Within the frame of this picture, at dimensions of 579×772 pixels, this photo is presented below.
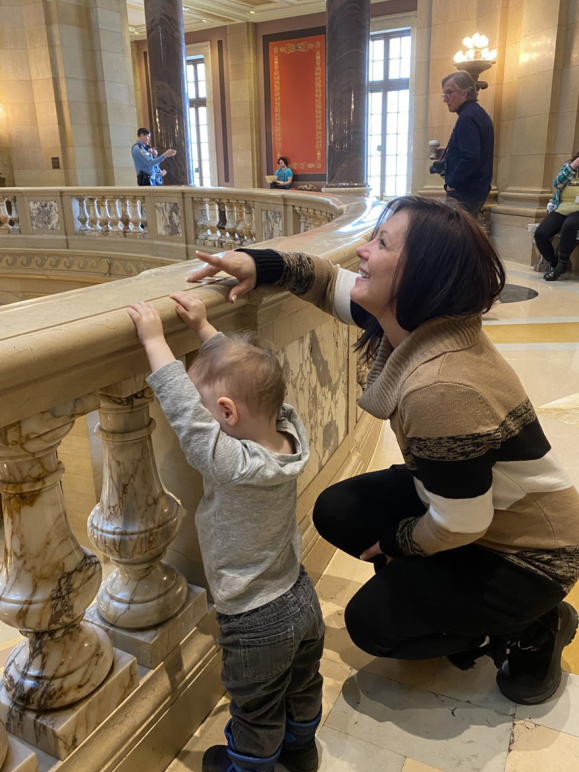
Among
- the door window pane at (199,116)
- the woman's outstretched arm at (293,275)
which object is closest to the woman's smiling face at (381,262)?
the woman's outstretched arm at (293,275)

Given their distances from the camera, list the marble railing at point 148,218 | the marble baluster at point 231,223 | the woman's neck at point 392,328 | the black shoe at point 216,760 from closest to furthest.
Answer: the black shoe at point 216,760, the woman's neck at point 392,328, the marble railing at point 148,218, the marble baluster at point 231,223

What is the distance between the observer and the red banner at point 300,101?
16.0 metres

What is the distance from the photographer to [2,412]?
96 cm

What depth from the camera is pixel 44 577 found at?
46.0 inches

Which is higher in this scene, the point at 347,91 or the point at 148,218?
the point at 347,91

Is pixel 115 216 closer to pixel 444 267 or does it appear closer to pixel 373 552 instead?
pixel 373 552

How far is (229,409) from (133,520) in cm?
36

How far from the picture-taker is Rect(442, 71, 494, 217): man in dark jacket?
477 cm

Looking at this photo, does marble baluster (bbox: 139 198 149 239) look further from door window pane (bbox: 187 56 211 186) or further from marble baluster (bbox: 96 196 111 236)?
door window pane (bbox: 187 56 211 186)

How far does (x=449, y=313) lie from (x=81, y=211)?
8957mm

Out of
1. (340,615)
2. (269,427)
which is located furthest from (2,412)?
(340,615)

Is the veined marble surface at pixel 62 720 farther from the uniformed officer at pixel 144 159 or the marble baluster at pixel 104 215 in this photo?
the uniformed officer at pixel 144 159

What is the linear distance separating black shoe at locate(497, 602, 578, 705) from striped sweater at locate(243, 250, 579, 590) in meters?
0.13

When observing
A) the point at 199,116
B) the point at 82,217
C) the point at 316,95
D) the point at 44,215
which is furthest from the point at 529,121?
the point at 199,116
